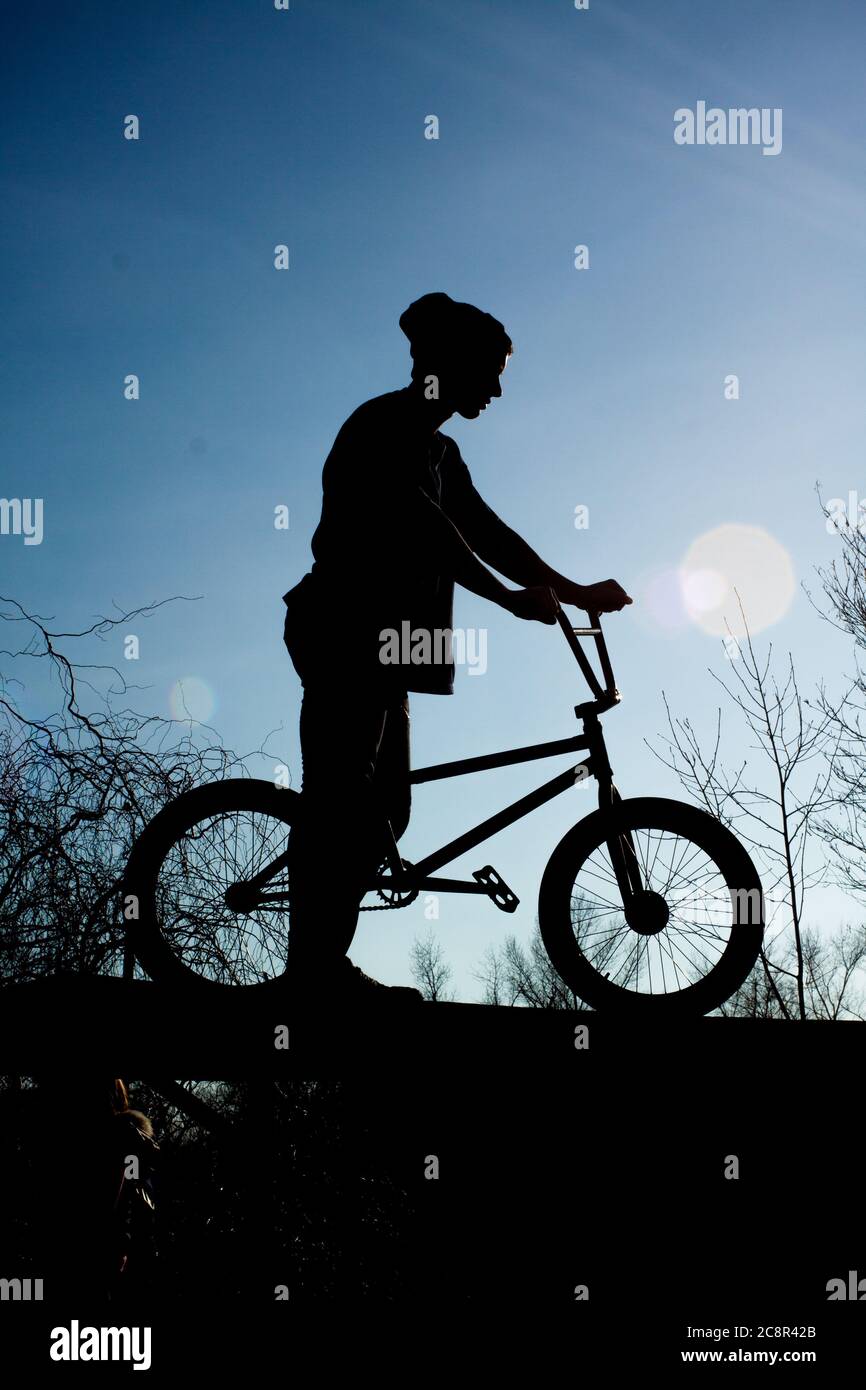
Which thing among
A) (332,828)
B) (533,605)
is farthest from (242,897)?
(533,605)

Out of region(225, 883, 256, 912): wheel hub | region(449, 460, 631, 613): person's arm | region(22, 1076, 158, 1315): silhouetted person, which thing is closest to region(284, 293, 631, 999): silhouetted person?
region(225, 883, 256, 912): wheel hub

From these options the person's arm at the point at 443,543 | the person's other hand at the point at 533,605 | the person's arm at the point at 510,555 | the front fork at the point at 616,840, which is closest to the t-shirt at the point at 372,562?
the person's arm at the point at 443,543

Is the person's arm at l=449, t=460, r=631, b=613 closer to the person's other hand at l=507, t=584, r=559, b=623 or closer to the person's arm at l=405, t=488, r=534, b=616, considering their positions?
the person's other hand at l=507, t=584, r=559, b=623

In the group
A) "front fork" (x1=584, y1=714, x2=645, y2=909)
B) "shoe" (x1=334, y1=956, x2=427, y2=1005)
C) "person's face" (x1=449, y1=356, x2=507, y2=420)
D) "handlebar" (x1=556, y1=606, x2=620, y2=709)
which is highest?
"person's face" (x1=449, y1=356, x2=507, y2=420)

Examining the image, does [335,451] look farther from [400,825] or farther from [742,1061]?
[742,1061]

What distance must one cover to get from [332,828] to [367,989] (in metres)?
0.59

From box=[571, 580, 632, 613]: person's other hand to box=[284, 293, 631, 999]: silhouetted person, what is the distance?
1.41ft

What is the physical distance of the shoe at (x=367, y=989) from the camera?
3369mm

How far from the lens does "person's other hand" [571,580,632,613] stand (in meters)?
4.19

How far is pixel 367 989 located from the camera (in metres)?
3.39

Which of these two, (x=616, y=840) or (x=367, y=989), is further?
(x=616, y=840)

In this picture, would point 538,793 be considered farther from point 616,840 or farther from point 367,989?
point 367,989
